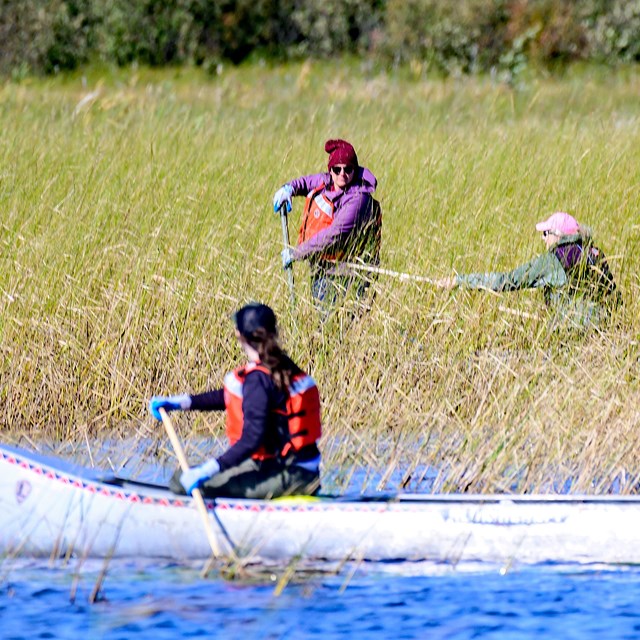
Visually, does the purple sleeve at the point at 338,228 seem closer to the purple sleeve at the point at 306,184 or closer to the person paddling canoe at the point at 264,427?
the purple sleeve at the point at 306,184

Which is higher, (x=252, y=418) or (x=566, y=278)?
(x=566, y=278)

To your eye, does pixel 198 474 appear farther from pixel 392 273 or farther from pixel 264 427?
pixel 392 273

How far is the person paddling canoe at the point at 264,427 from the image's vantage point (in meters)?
5.46

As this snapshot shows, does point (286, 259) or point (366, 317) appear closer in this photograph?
point (366, 317)

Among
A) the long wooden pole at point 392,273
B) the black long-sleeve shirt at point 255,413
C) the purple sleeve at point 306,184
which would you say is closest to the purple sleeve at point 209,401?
the black long-sleeve shirt at point 255,413

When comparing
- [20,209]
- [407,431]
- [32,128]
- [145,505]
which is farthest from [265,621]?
[32,128]

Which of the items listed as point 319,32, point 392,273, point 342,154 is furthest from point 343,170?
point 319,32

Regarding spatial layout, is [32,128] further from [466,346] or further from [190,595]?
[190,595]

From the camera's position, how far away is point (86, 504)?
5.62 m

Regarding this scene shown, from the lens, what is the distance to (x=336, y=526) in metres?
5.47

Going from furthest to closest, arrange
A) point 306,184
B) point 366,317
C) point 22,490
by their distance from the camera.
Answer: point 306,184 → point 366,317 → point 22,490

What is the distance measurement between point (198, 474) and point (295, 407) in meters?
0.42

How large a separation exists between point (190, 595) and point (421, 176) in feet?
16.4

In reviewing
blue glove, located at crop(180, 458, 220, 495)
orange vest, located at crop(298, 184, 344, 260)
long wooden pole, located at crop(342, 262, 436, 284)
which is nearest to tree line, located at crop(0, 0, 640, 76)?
orange vest, located at crop(298, 184, 344, 260)
